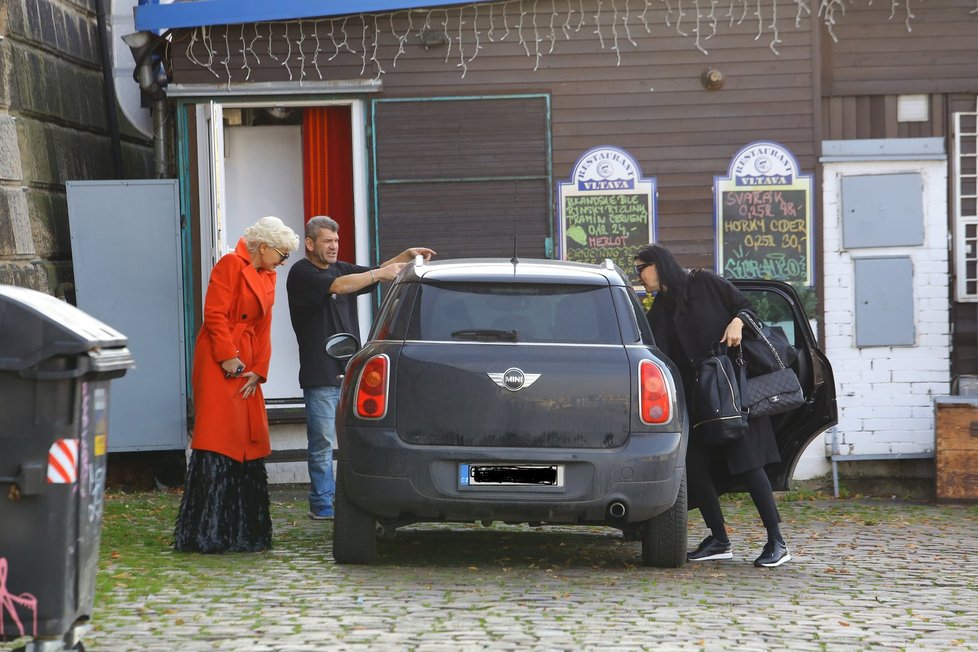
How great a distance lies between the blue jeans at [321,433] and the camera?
9.76 meters

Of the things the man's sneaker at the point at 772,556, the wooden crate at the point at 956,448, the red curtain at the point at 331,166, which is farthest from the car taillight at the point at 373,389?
the wooden crate at the point at 956,448

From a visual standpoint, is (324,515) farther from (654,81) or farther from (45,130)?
(654,81)

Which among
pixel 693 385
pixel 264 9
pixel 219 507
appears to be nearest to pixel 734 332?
pixel 693 385

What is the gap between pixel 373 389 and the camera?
736cm

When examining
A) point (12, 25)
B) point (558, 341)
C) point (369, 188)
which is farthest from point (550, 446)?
point (12, 25)

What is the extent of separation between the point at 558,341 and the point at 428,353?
65 centimetres

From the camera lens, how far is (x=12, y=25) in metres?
11.9

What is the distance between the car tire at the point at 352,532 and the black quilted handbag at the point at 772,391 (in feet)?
7.02

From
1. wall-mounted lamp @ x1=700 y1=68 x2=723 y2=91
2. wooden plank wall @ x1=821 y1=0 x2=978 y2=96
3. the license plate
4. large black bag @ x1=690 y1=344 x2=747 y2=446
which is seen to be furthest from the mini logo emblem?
wooden plank wall @ x1=821 y1=0 x2=978 y2=96

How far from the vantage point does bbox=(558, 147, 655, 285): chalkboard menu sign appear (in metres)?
12.4

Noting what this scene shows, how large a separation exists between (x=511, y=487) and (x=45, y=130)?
22.0 feet

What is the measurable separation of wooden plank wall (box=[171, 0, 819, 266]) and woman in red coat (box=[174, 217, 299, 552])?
4233 mm

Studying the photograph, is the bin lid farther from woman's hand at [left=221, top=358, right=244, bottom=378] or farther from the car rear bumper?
woman's hand at [left=221, top=358, right=244, bottom=378]

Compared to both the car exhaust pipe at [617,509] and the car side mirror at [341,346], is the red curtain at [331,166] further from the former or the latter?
the car exhaust pipe at [617,509]
